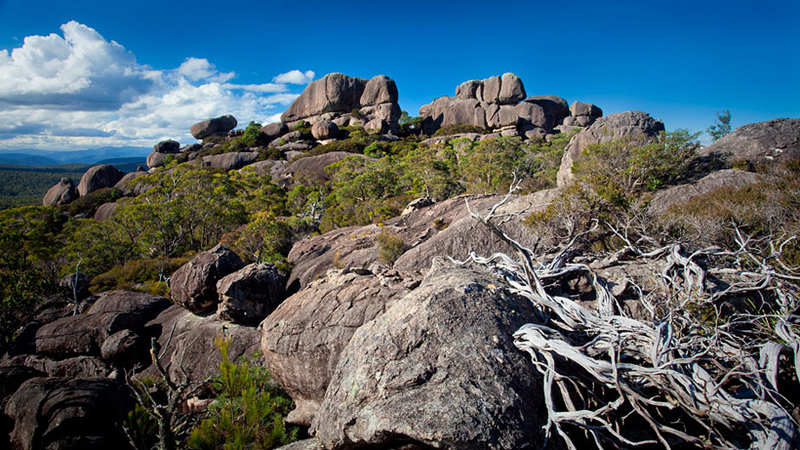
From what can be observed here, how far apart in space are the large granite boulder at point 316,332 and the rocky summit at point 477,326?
0.05m

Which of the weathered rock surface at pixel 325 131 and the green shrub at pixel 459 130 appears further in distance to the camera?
the green shrub at pixel 459 130

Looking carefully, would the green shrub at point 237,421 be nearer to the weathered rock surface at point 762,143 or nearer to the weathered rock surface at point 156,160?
the weathered rock surface at point 762,143

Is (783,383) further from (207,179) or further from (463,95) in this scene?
(463,95)

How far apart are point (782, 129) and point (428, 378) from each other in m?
18.5

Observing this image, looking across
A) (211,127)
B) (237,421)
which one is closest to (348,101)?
(211,127)

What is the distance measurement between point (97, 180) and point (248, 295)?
65835 millimetres

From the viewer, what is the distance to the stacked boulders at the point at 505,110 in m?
64.6

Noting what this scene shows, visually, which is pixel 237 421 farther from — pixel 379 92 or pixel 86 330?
pixel 379 92

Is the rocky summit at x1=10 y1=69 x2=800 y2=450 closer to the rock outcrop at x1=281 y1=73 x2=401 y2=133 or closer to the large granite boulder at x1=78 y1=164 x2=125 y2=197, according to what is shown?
the large granite boulder at x1=78 y1=164 x2=125 y2=197

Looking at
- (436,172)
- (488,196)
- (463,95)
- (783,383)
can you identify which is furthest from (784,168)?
(463,95)

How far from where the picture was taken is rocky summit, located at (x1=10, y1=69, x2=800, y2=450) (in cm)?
352

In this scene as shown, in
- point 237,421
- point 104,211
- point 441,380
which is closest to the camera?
point 441,380

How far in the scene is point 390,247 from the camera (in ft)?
35.6

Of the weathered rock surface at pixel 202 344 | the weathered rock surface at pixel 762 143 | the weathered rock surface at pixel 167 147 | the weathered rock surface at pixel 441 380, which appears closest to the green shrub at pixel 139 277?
the weathered rock surface at pixel 202 344
